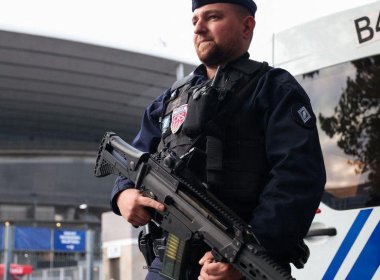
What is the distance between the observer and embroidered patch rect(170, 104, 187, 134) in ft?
6.69

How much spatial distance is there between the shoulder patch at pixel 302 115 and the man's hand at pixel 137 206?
0.50 meters

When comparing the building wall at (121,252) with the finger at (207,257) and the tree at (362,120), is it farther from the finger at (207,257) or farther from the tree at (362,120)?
the finger at (207,257)

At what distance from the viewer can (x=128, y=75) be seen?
17281 millimetres

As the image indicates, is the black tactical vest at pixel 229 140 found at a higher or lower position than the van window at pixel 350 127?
higher

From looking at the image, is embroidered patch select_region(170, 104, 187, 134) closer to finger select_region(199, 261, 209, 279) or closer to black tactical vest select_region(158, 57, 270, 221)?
black tactical vest select_region(158, 57, 270, 221)

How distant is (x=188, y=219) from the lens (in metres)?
1.84

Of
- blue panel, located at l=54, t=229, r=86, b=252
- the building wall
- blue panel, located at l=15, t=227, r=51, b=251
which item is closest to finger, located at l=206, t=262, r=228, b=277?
the building wall

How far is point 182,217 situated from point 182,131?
0.97 ft

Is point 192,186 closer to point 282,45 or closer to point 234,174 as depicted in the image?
point 234,174

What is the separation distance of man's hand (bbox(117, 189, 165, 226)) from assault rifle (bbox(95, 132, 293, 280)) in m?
0.02

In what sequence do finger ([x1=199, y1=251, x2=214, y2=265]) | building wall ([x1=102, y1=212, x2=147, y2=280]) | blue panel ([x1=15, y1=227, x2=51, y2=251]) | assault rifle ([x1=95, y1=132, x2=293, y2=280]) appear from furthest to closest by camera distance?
blue panel ([x1=15, y1=227, x2=51, y2=251]), building wall ([x1=102, y1=212, x2=147, y2=280]), finger ([x1=199, y1=251, x2=214, y2=265]), assault rifle ([x1=95, y1=132, x2=293, y2=280])

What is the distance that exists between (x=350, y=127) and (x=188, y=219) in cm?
163

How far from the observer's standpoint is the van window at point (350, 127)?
9.98ft

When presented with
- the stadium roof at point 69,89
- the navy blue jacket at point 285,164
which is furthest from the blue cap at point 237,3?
the stadium roof at point 69,89
